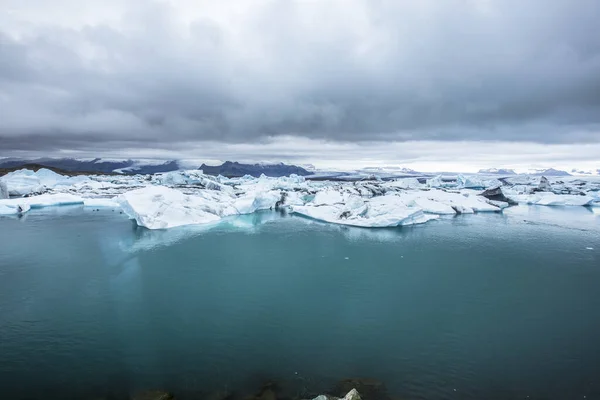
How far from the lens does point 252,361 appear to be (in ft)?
17.1

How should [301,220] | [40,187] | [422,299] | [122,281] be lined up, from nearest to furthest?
1. [422,299]
2. [122,281]
3. [301,220]
4. [40,187]

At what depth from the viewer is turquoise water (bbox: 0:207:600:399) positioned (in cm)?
485

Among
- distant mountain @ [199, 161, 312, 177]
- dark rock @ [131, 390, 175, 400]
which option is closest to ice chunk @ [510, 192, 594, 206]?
dark rock @ [131, 390, 175, 400]

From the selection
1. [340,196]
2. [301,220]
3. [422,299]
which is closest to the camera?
[422,299]

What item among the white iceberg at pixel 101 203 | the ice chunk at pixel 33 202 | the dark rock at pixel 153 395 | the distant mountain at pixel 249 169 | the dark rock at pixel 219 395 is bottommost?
the distant mountain at pixel 249 169

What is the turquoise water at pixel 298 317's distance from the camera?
191 inches

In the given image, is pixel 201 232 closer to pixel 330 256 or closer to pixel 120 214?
pixel 330 256

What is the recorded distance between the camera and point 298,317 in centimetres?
682

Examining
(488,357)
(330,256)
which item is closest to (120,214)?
(330,256)

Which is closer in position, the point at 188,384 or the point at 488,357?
the point at 188,384

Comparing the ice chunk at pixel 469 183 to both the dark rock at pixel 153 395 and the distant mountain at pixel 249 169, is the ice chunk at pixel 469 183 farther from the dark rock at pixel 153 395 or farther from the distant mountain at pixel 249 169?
the distant mountain at pixel 249 169

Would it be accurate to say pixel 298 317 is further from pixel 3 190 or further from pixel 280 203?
pixel 3 190

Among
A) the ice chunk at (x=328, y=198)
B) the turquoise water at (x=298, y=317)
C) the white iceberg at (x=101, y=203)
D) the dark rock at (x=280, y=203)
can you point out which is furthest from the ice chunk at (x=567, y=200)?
the white iceberg at (x=101, y=203)

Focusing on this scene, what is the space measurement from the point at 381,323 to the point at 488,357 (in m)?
1.86
